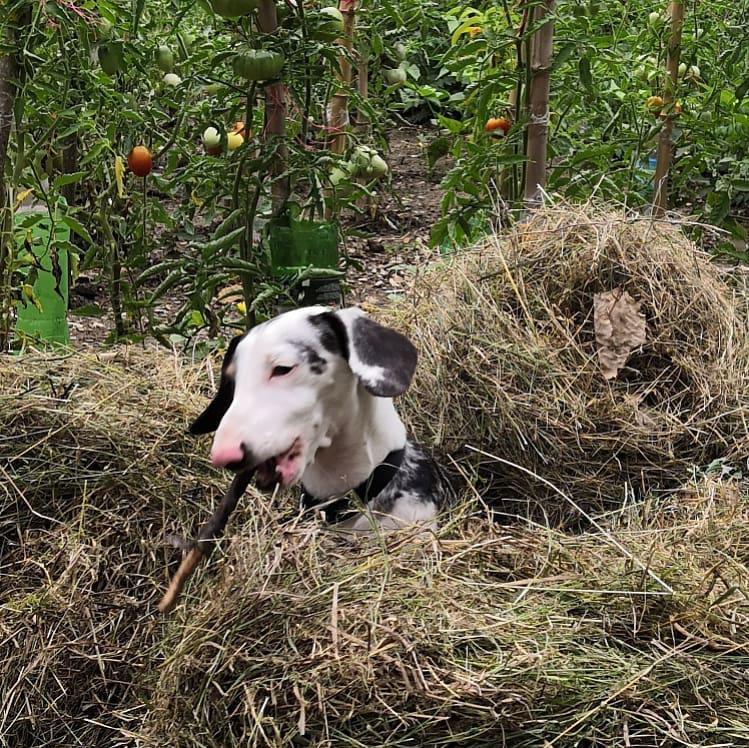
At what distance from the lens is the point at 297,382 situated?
1976 mm

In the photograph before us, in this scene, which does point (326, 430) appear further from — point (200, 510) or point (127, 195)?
point (127, 195)

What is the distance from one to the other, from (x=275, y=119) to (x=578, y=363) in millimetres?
1116

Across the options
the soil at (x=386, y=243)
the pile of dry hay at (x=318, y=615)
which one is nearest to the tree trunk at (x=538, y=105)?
the soil at (x=386, y=243)

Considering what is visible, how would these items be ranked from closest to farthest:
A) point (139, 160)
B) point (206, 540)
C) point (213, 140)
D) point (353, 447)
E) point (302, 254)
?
point (206, 540) → point (353, 447) → point (302, 254) → point (213, 140) → point (139, 160)

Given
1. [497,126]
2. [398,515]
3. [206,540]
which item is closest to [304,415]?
[206,540]

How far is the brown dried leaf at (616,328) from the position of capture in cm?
258

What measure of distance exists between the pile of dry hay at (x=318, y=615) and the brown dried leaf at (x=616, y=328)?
1.24 feet

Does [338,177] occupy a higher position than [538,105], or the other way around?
[538,105]

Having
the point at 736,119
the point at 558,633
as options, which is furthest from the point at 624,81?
the point at 558,633

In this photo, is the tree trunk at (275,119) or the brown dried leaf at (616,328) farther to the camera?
the tree trunk at (275,119)

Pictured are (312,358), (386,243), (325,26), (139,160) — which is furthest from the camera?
(386,243)

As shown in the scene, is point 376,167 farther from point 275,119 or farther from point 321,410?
point 321,410

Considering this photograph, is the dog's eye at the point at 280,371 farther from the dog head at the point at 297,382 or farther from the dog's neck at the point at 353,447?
the dog's neck at the point at 353,447

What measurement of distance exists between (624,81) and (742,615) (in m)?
2.80
